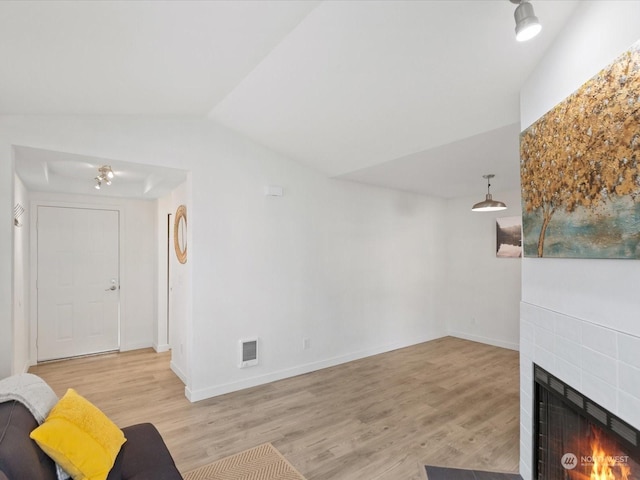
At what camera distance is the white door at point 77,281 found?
4.50 meters

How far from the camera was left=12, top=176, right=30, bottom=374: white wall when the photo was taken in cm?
333

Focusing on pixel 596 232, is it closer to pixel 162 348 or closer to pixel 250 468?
pixel 250 468

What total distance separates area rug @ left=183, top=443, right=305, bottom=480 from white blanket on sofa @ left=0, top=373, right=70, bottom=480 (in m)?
0.98

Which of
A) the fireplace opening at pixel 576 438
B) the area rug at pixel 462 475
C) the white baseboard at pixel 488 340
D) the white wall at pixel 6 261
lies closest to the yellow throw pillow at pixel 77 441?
the white wall at pixel 6 261

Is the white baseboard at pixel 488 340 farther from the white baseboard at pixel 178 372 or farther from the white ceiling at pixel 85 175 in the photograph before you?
the white ceiling at pixel 85 175

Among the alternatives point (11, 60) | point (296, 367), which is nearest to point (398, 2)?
point (11, 60)

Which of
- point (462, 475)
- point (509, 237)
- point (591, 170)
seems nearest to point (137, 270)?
point (462, 475)

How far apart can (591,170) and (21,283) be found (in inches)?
195

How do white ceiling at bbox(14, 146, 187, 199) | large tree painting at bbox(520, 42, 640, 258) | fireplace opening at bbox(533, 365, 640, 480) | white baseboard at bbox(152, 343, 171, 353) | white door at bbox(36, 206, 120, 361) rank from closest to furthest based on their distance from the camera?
1. large tree painting at bbox(520, 42, 640, 258)
2. fireplace opening at bbox(533, 365, 640, 480)
3. white ceiling at bbox(14, 146, 187, 199)
4. white door at bbox(36, 206, 120, 361)
5. white baseboard at bbox(152, 343, 171, 353)

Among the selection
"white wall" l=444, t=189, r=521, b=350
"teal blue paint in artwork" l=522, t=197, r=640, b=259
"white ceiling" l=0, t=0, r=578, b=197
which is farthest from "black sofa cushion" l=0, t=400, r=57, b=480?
"white wall" l=444, t=189, r=521, b=350

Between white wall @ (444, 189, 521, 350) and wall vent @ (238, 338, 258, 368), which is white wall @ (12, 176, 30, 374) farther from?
white wall @ (444, 189, 521, 350)

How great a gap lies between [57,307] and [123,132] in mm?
2975

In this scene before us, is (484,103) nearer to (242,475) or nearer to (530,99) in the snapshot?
(530,99)

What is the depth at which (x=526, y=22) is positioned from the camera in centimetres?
136
